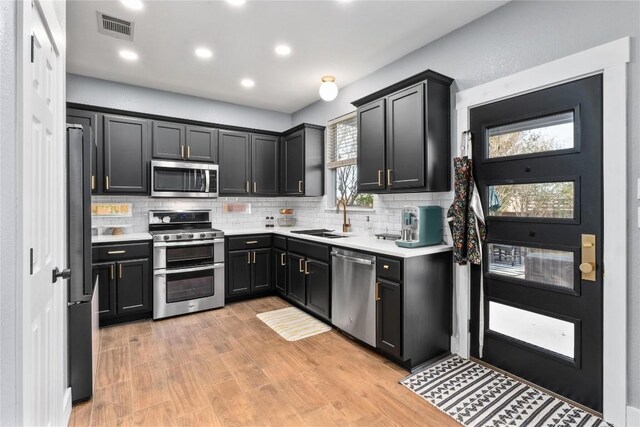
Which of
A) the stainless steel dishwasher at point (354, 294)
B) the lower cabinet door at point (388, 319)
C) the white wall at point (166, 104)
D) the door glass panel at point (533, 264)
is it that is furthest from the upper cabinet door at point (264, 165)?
the door glass panel at point (533, 264)

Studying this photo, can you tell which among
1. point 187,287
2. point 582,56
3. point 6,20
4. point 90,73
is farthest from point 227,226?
point 582,56

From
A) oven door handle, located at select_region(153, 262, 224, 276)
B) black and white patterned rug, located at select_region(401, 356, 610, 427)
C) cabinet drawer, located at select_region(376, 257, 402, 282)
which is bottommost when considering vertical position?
black and white patterned rug, located at select_region(401, 356, 610, 427)

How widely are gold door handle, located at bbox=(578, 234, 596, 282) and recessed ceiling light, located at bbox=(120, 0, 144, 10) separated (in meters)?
3.70

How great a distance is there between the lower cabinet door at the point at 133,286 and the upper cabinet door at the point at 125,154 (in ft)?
3.12

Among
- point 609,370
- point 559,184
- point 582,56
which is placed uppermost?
point 582,56

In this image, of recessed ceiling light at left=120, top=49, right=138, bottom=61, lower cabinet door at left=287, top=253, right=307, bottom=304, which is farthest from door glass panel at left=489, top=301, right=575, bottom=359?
recessed ceiling light at left=120, top=49, right=138, bottom=61

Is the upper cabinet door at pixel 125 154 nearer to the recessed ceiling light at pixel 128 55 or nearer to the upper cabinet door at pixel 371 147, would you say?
the recessed ceiling light at pixel 128 55

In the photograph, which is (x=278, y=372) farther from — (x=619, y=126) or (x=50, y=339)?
(x=619, y=126)

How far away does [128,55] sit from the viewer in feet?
11.1

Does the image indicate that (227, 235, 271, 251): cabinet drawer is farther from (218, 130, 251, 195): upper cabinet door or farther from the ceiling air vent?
the ceiling air vent

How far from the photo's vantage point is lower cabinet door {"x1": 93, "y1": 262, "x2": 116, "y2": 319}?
11.4 feet

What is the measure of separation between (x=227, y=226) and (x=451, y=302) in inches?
135

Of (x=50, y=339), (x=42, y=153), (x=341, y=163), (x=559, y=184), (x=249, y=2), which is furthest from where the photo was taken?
(x=341, y=163)

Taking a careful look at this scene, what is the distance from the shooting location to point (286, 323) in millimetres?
3633
